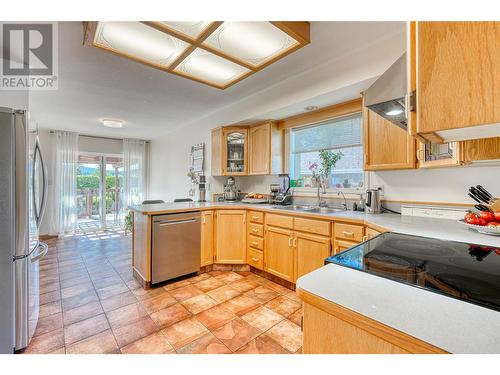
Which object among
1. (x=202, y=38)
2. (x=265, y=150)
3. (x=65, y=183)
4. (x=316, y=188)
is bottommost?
(x=316, y=188)

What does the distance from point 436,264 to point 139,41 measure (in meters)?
2.29

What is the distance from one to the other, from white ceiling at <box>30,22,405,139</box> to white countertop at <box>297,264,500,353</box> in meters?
1.91

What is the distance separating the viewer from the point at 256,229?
2.83 metres

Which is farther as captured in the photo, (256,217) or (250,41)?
(256,217)

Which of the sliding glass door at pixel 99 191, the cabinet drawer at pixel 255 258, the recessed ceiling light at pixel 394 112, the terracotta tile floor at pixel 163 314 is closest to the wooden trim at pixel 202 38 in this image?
the recessed ceiling light at pixel 394 112

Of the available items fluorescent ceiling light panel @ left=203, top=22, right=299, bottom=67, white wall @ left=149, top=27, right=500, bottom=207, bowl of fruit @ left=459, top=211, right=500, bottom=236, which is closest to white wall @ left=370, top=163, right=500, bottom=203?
white wall @ left=149, top=27, right=500, bottom=207

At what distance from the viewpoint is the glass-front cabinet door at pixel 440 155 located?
4.71 feet

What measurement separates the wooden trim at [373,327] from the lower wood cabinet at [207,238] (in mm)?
2371

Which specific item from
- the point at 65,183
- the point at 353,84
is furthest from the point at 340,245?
the point at 65,183

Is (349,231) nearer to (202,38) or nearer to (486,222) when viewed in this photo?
(486,222)

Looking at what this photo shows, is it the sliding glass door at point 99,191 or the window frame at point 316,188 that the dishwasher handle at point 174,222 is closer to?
the window frame at point 316,188

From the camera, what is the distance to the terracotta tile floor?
161 cm

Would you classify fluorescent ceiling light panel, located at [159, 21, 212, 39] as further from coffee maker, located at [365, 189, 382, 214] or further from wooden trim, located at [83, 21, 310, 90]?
coffee maker, located at [365, 189, 382, 214]

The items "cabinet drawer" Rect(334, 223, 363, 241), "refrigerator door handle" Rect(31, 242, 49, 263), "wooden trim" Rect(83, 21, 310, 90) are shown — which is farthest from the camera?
"cabinet drawer" Rect(334, 223, 363, 241)
